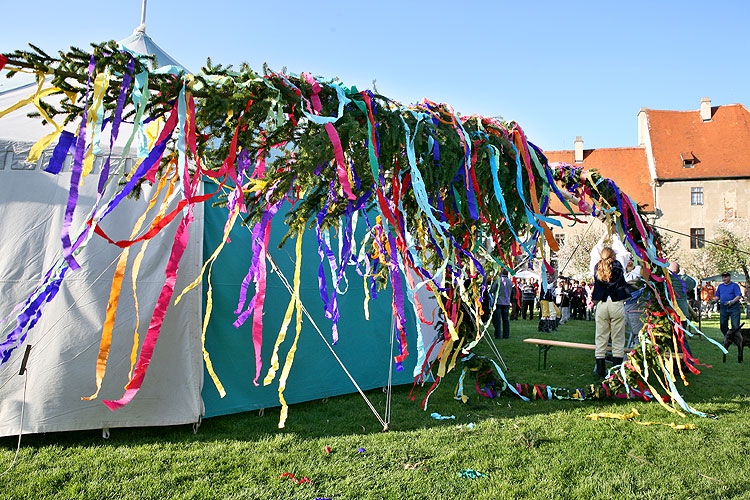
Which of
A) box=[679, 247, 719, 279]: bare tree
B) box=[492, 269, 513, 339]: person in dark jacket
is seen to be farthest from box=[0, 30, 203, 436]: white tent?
box=[679, 247, 719, 279]: bare tree

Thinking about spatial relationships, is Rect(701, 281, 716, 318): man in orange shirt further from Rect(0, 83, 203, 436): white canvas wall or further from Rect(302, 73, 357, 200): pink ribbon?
Rect(302, 73, 357, 200): pink ribbon

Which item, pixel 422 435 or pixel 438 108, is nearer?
pixel 438 108

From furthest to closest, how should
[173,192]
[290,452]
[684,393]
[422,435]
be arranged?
[684,393] < [422,435] < [290,452] < [173,192]

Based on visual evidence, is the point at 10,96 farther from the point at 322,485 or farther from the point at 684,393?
the point at 684,393

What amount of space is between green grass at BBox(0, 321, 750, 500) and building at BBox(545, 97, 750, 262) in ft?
88.8

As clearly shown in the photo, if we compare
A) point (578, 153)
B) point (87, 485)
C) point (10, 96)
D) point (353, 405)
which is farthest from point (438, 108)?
point (578, 153)

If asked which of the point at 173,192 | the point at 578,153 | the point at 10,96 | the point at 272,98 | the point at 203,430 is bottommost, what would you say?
the point at 203,430

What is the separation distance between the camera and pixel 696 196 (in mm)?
28672

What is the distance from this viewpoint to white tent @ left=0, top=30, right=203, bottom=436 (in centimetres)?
355

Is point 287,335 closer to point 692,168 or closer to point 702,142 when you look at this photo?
point 692,168

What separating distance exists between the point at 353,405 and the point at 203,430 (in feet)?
4.58

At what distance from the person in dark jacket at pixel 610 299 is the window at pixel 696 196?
92.0 ft

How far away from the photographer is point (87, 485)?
2.86 m

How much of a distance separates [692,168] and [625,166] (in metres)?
4.08
